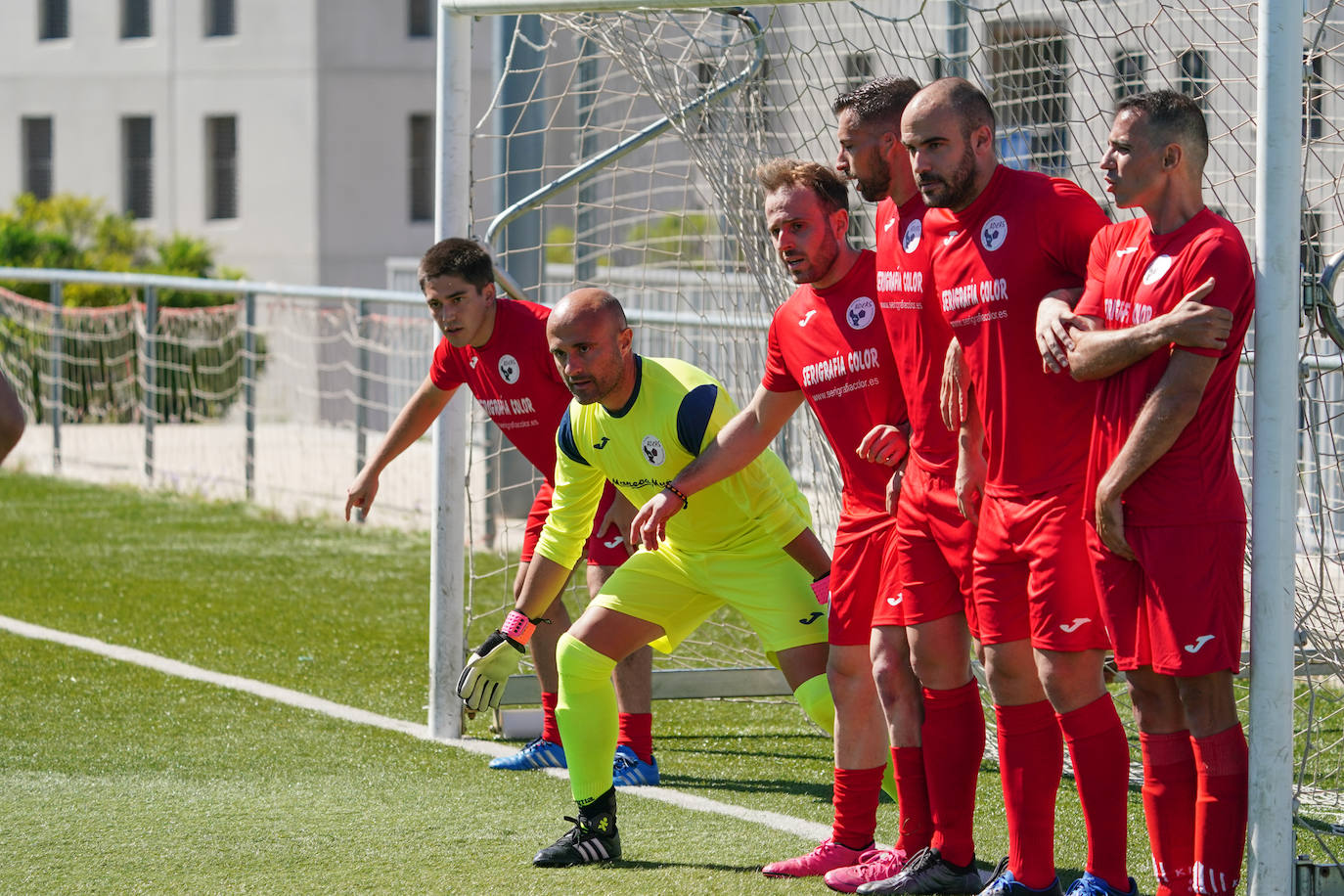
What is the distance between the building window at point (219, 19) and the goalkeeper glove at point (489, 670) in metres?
28.1

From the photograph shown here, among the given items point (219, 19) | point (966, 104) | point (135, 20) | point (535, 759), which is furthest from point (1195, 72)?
point (135, 20)

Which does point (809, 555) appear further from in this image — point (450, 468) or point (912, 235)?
point (450, 468)

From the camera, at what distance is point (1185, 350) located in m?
3.73

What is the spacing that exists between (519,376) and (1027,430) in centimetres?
233

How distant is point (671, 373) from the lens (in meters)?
5.11

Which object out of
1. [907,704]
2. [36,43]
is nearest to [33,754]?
[907,704]

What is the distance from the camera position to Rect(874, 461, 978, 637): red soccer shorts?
433 centimetres

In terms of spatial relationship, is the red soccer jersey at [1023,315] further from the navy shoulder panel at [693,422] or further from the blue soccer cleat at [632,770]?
the blue soccer cleat at [632,770]

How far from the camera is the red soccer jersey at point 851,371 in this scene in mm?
4621

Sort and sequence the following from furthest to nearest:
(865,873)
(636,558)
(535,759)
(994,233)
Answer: (535,759), (636,558), (865,873), (994,233)

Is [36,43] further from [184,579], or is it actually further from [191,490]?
[184,579]

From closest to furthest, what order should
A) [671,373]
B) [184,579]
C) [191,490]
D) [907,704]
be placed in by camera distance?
[907,704]
[671,373]
[184,579]
[191,490]

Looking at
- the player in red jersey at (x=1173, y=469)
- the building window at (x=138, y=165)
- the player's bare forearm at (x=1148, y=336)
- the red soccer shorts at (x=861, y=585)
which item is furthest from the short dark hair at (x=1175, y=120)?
the building window at (x=138, y=165)

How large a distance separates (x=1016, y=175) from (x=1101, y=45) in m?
2.16
